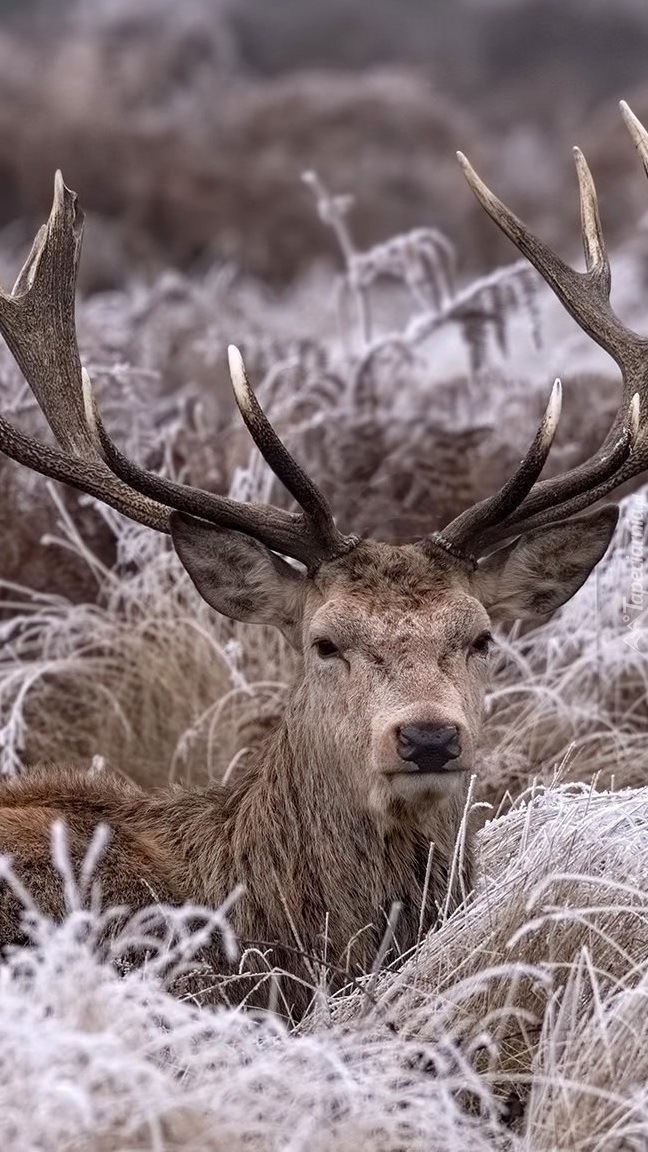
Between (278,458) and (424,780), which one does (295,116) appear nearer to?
(278,458)

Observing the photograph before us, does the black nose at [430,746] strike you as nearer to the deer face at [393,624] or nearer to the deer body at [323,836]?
the deer face at [393,624]

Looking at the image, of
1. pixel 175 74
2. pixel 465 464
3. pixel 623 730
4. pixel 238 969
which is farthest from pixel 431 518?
pixel 175 74

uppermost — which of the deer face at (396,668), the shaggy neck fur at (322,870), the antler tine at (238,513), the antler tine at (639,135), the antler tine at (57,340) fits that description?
the antler tine at (639,135)

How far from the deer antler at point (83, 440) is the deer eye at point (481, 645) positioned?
1.35 feet

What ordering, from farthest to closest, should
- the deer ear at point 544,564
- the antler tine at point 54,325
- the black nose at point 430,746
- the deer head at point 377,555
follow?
the antler tine at point 54,325
the deer ear at point 544,564
the deer head at point 377,555
the black nose at point 430,746

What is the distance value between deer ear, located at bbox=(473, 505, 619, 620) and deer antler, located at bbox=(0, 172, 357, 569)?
0.46m

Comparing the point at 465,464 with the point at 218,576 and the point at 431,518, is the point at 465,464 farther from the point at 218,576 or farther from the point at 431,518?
the point at 218,576

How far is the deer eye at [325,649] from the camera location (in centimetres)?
421

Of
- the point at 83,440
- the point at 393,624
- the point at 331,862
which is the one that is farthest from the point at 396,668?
the point at 83,440

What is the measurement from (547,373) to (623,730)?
153 inches

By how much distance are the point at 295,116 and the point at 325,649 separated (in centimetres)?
1493

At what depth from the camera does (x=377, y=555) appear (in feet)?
14.2

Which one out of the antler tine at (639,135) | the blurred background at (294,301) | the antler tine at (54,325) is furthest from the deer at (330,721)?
the antler tine at (639,135)

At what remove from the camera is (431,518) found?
7.23 meters
